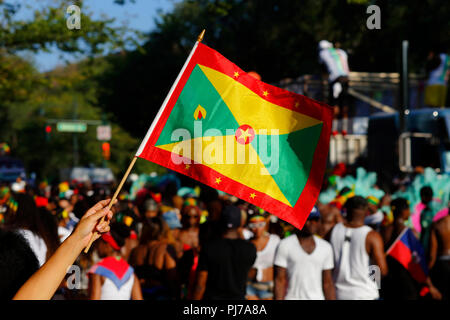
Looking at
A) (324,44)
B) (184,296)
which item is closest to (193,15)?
(324,44)

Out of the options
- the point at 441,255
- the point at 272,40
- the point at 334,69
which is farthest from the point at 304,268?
the point at 272,40

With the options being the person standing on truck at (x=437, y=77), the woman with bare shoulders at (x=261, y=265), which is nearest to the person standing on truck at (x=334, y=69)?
the person standing on truck at (x=437, y=77)

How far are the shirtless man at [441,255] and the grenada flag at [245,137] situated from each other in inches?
131

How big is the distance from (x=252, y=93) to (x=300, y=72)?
30468 mm

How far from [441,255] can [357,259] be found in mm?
1603

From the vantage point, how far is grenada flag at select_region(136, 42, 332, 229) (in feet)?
14.5

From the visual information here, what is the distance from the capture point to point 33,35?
13.8 metres

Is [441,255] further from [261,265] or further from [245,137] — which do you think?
[245,137]

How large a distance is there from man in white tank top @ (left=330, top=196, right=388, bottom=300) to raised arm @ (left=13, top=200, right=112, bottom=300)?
12.5 feet

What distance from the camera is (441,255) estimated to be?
753cm

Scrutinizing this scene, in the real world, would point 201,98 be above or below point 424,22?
below
